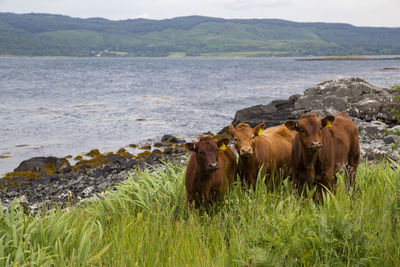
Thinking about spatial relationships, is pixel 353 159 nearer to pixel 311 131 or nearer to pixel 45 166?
pixel 311 131

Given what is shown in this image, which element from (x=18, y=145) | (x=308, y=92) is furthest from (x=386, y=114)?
(x=18, y=145)

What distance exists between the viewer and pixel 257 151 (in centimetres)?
709

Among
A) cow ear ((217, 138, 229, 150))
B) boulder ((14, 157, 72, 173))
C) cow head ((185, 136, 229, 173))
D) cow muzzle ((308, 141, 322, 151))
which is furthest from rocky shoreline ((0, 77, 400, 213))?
cow muzzle ((308, 141, 322, 151))

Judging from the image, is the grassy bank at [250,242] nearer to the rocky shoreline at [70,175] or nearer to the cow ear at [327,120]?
the cow ear at [327,120]

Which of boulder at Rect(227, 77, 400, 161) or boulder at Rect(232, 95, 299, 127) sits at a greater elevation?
boulder at Rect(227, 77, 400, 161)

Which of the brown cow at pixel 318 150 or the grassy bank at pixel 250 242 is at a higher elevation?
the brown cow at pixel 318 150

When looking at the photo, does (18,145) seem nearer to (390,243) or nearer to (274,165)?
(274,165)

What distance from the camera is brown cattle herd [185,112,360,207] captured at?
6.24 meters

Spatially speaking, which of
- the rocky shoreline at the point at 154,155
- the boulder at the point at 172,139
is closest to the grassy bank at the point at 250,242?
the rocky shoreline at the point at 154,155

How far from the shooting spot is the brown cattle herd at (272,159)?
6238mm

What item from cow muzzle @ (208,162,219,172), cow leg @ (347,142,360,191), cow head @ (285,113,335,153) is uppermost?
cow head @ (285,113,335,153)

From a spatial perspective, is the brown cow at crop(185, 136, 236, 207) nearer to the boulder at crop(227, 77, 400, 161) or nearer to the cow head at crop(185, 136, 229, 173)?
the cow head at crop(185, 136, 229, 173)

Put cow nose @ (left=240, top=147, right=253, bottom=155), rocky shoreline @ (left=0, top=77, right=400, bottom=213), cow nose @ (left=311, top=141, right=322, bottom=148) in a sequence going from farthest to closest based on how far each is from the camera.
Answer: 1. rocky shoreline @ (left=0, top=77, right=400, bottom=213)
2. cow nose @ (left=240, top=147, right=253, bottom=155)
3. cow nose @ (left=311, top=141, right=322, bottom=148)

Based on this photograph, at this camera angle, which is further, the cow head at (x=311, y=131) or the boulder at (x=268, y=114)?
the boulder at (x=268, y=114)
